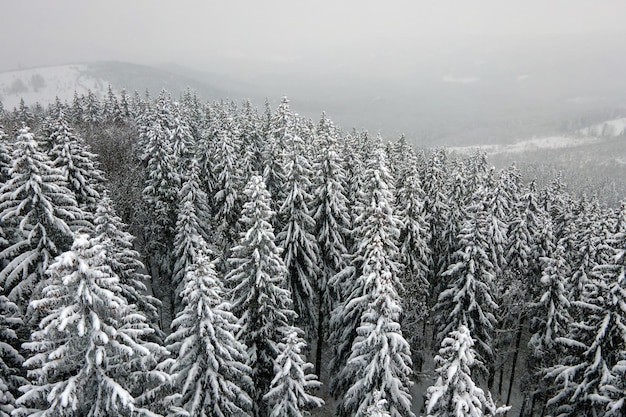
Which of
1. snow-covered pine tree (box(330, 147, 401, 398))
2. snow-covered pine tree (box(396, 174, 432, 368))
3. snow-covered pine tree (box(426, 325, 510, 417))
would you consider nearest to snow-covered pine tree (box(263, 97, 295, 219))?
snow-covered pine tree (box(396, 174, 432, 368))

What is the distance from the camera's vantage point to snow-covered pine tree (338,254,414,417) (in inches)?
656

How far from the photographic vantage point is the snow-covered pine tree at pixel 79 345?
9.50 metres

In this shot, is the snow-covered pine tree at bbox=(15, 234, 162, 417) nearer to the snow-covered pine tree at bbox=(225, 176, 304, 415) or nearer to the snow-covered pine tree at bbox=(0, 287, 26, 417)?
the snow-covered pine tree at bbox=(0, 287, 26, 417)

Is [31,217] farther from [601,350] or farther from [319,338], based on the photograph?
[601,350]

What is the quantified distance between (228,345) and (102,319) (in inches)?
251

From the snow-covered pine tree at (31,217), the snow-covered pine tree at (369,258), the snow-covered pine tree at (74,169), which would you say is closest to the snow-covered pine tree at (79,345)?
the snow-covered pine tree at (31,217)

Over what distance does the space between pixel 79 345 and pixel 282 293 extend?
10464 mm

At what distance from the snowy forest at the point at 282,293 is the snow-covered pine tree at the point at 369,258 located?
129mm

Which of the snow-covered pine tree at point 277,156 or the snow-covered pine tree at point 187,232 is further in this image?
the snow-covered pine tree at point 277,156

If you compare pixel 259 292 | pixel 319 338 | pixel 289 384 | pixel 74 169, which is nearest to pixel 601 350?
pixel 289 384

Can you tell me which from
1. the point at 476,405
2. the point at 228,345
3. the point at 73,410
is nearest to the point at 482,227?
the point at 476,405

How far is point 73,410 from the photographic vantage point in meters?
9.46

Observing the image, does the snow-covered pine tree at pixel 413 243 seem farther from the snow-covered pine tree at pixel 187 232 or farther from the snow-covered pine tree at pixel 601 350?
the snow-covered pine tree at pixel 187 232

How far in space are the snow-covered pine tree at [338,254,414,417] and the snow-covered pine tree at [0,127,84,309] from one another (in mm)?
12791
